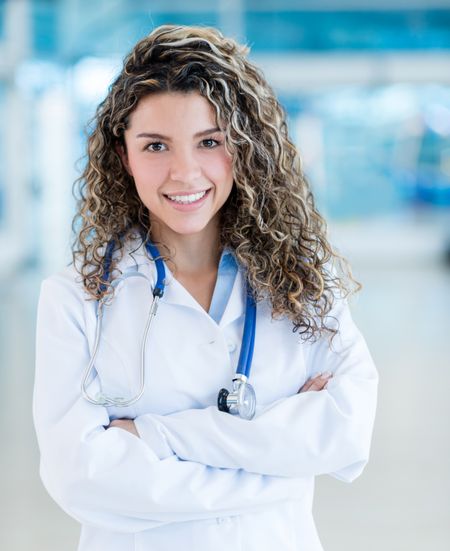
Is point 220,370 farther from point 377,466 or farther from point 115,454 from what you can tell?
point 377,466

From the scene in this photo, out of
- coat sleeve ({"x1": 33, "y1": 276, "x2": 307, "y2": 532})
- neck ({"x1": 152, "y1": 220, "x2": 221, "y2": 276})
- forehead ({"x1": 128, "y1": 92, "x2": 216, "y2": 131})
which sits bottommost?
coat sleeve ({"x1": 33, "y1": 276, "x2": 307, "y2": 532})

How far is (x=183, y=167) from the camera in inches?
50.0

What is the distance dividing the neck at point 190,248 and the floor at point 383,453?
158cm

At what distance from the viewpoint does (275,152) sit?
142 cm

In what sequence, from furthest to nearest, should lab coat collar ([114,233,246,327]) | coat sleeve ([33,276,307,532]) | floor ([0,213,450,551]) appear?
floor ([0,213,450,551])
lab coat collar ([114,233,246,327])
coat sleeve ([33,276,307,532])

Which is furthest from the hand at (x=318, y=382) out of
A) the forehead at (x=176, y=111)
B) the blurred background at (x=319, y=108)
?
the blurred background at (x=319, y=108)

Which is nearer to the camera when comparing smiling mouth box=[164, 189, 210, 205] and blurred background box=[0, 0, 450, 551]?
smiling mouth box=[164, 189, 210, 205]

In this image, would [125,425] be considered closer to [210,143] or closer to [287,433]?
[287,433]

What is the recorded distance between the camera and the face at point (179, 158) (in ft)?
4.17

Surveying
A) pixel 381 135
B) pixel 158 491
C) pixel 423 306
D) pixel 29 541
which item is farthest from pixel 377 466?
pixel 381 135

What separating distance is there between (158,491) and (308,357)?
366 mm

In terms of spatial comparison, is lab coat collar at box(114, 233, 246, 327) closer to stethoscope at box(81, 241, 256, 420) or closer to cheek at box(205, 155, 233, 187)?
stethoscope at box(81, 241, 256, 420)

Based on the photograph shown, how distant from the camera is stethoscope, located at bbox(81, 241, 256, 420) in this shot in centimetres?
129

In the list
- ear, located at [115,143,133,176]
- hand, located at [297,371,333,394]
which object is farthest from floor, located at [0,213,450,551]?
ear, located at [115,143,133,176]
